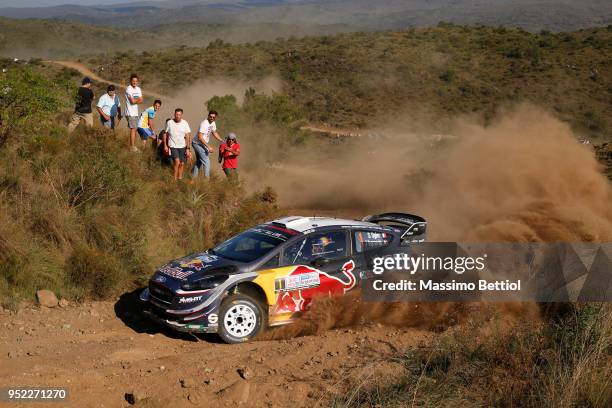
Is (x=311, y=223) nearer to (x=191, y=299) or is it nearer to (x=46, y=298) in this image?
(x=191, y=299)

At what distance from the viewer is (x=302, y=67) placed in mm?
54031

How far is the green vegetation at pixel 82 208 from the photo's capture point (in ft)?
34.1

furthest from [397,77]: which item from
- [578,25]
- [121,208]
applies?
[578,25]

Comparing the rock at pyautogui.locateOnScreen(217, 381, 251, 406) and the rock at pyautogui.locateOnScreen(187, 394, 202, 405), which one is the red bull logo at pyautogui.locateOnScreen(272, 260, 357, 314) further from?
the rock at pyautogui.locateOnScreen(187, 394, 202, 405)

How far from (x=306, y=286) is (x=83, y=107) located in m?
8.45

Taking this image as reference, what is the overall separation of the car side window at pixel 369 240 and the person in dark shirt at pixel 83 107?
8.04 meters

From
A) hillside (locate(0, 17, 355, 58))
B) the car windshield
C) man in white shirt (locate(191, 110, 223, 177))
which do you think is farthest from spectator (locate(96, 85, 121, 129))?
hillside (locate(0, 17, 355, 58))

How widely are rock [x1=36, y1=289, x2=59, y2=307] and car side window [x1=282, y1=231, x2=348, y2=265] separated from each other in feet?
11.7

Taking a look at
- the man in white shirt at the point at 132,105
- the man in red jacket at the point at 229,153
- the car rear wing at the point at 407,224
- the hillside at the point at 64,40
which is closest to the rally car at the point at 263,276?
the car rear wing at the point at 407,224

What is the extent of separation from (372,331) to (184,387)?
2.92m

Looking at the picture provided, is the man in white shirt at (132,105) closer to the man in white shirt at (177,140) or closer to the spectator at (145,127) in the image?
the spectator at (145,127)

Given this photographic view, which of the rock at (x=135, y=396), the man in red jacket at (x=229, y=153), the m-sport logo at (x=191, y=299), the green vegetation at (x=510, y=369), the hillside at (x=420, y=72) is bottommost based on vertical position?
the rock at (x=135, y=396)

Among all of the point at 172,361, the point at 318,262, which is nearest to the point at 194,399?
the point at 172,361

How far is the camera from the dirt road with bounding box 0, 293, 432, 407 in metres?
6.82
